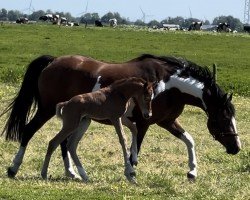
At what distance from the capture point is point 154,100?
9.40 m

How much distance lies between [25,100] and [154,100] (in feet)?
6.61

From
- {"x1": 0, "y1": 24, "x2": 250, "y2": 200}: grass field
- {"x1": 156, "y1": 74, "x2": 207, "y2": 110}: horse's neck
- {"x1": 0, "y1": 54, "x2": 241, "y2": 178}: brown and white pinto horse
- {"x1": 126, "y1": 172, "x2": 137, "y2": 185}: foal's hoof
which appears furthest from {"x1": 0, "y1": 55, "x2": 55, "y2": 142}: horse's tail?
{"x1": 126, "y1": 172, "x2": 137, "y2": 185}: foal's hoof

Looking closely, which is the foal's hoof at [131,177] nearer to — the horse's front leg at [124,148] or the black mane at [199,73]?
the horse's front leg at [124,148]

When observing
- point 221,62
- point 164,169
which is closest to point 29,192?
point 164,169

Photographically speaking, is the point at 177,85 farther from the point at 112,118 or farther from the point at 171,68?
the point at 112,118

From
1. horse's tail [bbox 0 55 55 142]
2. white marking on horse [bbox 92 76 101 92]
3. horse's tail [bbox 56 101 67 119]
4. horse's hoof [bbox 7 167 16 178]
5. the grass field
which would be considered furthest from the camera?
horse's tail [bbox 0 55 55 142]

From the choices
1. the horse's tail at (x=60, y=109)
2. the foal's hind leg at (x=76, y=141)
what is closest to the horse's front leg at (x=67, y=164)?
the foal's hind leg at (x=76, y=141)

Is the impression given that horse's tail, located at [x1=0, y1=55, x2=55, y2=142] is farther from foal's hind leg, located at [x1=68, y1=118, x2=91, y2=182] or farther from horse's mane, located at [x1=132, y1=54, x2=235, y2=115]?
horse's mane, located at [x1=132, y1=54, x2=235, y2=115]

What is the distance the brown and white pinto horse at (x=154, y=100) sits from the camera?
9.54 metres

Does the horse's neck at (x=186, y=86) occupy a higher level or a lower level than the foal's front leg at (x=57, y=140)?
higher

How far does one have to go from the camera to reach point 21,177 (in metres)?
9.36

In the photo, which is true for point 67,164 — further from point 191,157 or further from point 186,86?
point 186,86

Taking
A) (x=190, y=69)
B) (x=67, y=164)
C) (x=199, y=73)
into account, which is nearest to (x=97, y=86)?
(x=67, y=164)

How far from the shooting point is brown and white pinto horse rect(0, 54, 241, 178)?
9539mm
